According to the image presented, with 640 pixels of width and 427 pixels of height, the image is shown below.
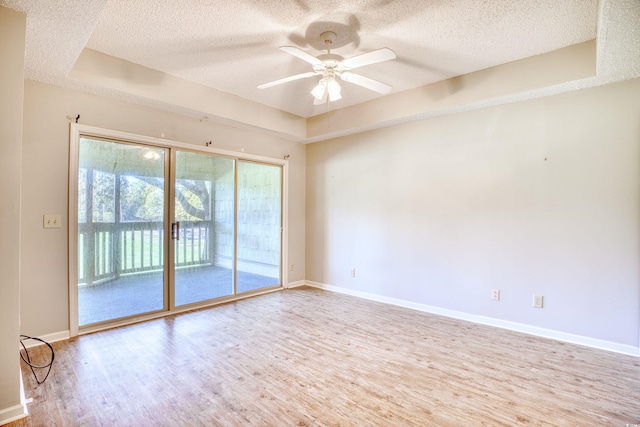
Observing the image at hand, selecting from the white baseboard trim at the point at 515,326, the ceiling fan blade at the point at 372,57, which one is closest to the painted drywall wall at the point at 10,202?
the ceiling fan blade at the point at 372,57

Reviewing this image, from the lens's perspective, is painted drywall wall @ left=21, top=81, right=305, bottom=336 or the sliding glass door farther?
the sliding glass door

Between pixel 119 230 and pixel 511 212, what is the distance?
416 centimetres

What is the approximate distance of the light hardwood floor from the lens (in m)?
1.90

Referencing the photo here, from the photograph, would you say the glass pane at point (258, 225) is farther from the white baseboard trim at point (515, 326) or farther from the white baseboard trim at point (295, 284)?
the white baseboard trim at point (515, 326)

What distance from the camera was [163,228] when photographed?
3.70 m

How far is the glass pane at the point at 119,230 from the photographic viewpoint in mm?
3172

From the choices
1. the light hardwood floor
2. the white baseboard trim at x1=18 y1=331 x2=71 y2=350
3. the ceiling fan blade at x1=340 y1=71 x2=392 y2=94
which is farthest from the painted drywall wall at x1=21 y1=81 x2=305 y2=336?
the ceiling fan blade at x1=340 y1=71 x2=392 y2=94

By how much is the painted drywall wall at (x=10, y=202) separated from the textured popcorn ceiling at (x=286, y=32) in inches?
9.2

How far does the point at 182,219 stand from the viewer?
3.86 m

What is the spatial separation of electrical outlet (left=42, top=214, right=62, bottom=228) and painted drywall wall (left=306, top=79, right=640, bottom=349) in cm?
339

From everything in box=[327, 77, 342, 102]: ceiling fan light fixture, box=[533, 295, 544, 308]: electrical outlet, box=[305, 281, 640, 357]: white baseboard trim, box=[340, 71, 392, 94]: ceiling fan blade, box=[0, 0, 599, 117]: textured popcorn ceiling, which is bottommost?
box=[305, 281, 640, 357]: white baseboard trim

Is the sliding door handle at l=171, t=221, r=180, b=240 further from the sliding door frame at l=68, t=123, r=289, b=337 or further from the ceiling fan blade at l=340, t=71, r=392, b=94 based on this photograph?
the ceiling fan blade at l=340, t=71, r=392, b=94

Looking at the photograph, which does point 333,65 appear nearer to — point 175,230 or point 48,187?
point 175,230

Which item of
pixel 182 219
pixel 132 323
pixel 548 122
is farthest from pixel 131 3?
pixel 548 122
